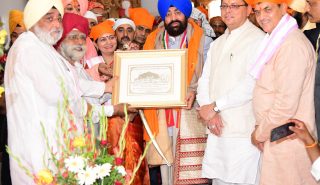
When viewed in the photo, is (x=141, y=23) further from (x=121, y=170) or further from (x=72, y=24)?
(x=121, y=170)

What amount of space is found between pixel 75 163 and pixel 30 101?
1.82 meters

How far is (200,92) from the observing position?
16.2 ft

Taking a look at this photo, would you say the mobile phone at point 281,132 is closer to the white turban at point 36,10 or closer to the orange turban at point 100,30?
the white turban at point 36,10

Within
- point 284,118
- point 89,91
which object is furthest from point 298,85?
point 89,91

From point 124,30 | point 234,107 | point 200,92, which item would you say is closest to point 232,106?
point 234,107

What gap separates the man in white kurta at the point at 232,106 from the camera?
4523mm

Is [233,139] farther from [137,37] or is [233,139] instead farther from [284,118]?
[137,37]

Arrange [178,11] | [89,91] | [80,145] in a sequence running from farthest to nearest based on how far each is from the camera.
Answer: [178,11]
[89,91]
[80,145]

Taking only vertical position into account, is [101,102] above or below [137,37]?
below

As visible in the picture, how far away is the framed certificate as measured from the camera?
194 inches

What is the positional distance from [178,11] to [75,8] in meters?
1.41

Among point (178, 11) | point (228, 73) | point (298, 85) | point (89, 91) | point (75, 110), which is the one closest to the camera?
point (298, 85)

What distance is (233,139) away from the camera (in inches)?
181

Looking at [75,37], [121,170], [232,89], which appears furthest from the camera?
[75,37]
